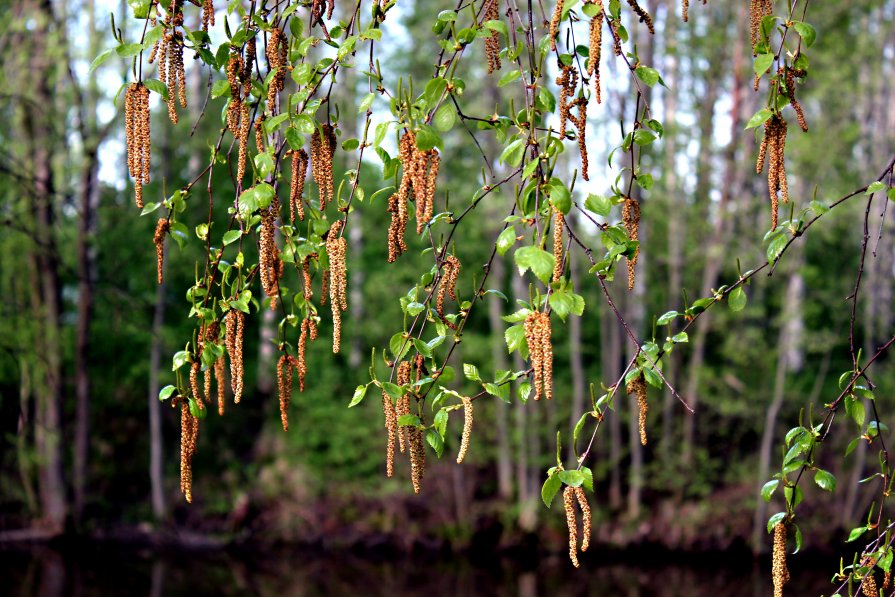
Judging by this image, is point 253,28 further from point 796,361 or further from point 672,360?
point 796,361

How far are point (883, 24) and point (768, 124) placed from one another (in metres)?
14.1

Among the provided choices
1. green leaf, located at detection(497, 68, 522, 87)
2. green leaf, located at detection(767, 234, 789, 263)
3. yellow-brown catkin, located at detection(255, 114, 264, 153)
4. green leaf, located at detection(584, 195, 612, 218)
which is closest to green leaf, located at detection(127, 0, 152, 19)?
yellow-brown catkin, located at detection(255, 114, 264, 153)

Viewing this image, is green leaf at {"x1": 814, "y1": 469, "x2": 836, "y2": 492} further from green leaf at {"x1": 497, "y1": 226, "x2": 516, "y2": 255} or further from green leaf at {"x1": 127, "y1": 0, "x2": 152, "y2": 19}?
green leaf at {"x1": 127, "y1": 0, "x2": 152, "y2": 19}

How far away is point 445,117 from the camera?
1771mm

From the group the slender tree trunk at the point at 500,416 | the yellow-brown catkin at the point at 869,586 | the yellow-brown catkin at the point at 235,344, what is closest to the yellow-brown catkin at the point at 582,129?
the yellow-brown catkin at the point at 235,344

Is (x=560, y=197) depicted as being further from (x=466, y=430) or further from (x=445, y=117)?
(x=466, y=430)

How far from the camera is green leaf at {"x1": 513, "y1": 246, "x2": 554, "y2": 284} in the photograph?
59.0 inches

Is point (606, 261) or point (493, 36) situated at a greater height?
point (493, 36)

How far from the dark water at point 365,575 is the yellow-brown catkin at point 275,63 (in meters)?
8.80

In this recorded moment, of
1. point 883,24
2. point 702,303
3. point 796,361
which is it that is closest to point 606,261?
point 702,303

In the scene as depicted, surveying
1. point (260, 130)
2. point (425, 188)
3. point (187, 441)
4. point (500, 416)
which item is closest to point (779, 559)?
point (425, 188)

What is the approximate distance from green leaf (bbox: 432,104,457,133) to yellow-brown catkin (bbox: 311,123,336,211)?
0.26m

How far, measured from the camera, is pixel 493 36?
1.98 metres

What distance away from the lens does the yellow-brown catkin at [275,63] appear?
1.90 meters
